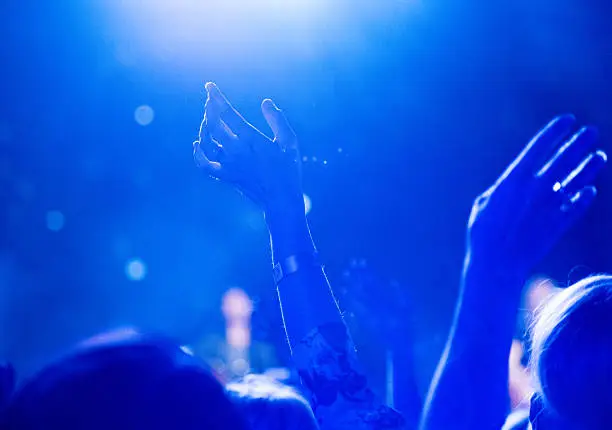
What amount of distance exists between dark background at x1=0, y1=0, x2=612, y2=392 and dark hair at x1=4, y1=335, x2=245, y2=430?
4.08 m

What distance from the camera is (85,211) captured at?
721 centimetres

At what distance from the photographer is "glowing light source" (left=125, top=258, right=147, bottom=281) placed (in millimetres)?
7430

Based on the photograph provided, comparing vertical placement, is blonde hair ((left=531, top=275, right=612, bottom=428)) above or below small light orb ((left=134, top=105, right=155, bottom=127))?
below

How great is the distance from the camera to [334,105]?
5.72 metres

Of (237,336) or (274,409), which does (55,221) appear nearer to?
(237,336)

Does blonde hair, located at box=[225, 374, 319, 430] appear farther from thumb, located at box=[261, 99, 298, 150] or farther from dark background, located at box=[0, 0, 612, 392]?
dark background, located at box=[0, 0, 612, 392]

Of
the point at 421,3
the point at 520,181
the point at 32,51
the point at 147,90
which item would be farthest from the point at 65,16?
the point at 520,181

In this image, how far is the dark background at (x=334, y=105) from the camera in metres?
5.18

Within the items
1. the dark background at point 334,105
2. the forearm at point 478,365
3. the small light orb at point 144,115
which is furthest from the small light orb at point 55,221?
the forearm at point 478,365

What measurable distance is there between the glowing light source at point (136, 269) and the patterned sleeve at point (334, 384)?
6.63m

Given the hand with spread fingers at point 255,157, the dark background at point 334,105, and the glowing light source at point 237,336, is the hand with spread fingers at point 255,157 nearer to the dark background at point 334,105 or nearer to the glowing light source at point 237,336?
the dark background at point 334,105

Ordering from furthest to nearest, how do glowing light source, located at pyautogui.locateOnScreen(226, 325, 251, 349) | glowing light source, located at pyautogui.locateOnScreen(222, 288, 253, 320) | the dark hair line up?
glowing light source, located at pyautogui.locateOnScreen(222, 288, 253, 320) < glowing light source, located at pyautogui.locateOnScreen(226, 325, 251, 349) < the dark hair

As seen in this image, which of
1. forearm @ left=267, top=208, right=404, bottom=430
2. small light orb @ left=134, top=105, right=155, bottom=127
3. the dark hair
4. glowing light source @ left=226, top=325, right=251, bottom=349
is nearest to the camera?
the dark hair

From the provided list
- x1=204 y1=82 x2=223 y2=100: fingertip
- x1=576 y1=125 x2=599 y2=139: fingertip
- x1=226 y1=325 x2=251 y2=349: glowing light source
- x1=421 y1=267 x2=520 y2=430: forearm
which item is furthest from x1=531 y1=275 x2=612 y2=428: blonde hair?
x1=226 y1=325 x2=251 y2=349: glowing light source
